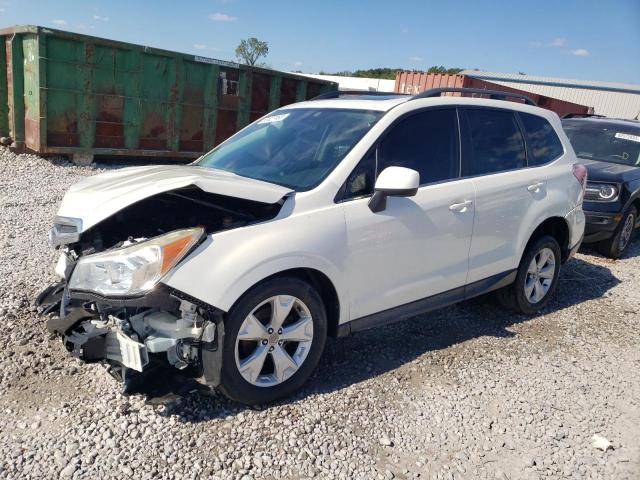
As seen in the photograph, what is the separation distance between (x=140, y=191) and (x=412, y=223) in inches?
69.6

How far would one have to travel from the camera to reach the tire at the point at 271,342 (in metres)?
3.02

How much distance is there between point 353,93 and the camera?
15.7ft

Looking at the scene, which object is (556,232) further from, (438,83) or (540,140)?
(438,83)

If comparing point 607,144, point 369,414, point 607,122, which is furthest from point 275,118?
point 607,122

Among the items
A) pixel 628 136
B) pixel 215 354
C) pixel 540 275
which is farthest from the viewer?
pixel 628 136

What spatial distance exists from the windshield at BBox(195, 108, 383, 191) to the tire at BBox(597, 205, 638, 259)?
5.10 meters

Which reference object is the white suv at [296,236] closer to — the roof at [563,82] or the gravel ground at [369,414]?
the gravel ground at [369,414]

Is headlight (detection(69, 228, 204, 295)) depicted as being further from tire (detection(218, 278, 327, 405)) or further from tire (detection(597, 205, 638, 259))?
tire (detection(597, 205, 638, 259))

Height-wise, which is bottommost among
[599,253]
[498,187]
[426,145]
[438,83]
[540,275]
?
[599,253]

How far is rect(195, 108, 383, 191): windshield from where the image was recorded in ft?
12.0

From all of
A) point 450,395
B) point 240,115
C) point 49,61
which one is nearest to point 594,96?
point 240,115

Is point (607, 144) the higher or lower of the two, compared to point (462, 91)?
lower

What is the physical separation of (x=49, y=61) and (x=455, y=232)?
8494mm

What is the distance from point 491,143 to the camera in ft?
14.8
